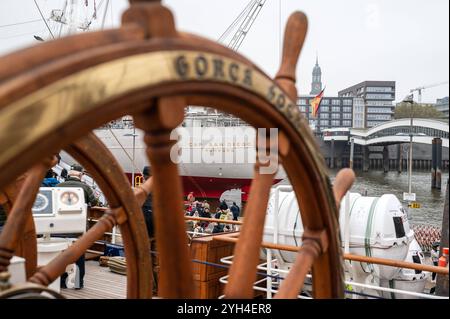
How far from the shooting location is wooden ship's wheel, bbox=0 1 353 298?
0.83 m

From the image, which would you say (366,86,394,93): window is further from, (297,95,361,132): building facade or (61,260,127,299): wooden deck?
(61,260,127,299): wooden deck

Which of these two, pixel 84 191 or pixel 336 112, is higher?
pixel 336 112

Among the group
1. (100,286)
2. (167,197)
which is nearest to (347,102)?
(100,286)

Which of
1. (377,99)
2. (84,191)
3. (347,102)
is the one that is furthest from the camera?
(347,102)

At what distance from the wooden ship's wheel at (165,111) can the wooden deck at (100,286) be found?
8.36 feet

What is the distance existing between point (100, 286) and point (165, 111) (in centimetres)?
392

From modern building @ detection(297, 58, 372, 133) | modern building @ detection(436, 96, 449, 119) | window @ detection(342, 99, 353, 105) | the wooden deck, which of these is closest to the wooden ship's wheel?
modern building @ detection(436, 96, 449, 119)

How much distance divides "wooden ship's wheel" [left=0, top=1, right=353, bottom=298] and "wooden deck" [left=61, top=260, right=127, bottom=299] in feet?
8.36

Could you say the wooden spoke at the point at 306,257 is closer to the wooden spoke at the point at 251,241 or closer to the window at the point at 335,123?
the wooden spoke at the point at 251,241

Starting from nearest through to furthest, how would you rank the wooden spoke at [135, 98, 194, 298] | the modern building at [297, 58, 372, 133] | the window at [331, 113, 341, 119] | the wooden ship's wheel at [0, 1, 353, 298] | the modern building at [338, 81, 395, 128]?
the wooden ship's wheel at [0, 1, 353, 298] → the wooden spoke at [135, 98, 194, 298] → the modern building at [338, 81, 395, 128] → the modern building at [297, 58, 372, 133] → the window at [331, 113, 341, 119]

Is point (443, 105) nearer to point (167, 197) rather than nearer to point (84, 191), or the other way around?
point (167, 197)

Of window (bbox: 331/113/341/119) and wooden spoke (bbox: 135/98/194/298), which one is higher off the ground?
window (bbox: 331/113/341/119)

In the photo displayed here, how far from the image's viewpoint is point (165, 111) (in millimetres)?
1014

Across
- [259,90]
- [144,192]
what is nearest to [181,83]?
[259,90]
